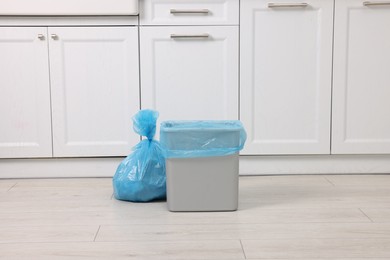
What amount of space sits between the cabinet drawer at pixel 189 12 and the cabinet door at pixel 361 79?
49 centimetres

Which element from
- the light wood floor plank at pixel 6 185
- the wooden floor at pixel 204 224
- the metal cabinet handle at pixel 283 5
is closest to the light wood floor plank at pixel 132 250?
the wooden floor at pixel 204 224

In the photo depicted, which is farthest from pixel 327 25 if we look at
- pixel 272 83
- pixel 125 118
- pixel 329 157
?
pixel 125 118

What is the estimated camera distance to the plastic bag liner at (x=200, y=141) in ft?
6.03

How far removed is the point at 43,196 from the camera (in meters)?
2.11

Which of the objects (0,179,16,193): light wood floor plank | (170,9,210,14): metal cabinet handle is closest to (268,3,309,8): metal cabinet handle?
(170,9,210,14): metal cabinet handle

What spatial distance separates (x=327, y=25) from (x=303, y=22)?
0.36 feet

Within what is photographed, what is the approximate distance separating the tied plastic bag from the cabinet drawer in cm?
51

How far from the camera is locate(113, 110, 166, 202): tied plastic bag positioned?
6.59 feet

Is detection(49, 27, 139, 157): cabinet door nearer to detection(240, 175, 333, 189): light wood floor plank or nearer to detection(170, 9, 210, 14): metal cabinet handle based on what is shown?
detection(170, 9, 210, 14): metal cabinet handle

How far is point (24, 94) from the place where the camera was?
2361mm

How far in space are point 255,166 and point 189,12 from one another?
76 centimetres

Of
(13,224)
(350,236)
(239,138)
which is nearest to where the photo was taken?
(350,236)

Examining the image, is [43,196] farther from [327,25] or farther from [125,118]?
[327,25]

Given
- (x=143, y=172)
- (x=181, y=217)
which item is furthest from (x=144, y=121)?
(x=181, y=217)
